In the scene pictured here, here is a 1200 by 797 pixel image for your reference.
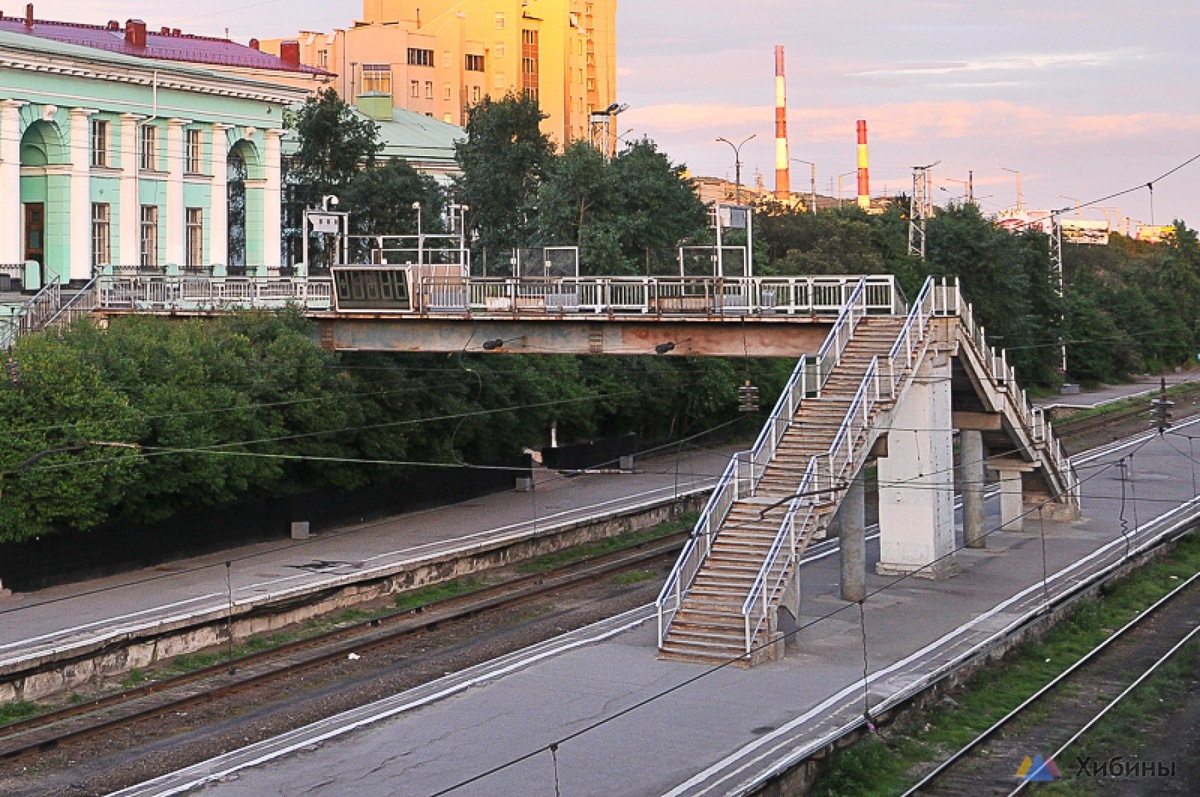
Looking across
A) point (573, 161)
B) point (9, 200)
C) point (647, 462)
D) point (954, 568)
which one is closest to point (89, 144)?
point (9, 200)

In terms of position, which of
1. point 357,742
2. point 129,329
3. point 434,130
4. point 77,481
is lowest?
point 357,742

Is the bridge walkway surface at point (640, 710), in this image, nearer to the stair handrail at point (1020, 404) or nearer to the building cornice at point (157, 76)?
the stair handrail at point (1020, 404)

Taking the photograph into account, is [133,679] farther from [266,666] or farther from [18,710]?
[18,710]

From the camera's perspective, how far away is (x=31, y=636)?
28.7m

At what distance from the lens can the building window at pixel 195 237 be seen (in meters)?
61.7

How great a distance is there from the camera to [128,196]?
A: 57531mm

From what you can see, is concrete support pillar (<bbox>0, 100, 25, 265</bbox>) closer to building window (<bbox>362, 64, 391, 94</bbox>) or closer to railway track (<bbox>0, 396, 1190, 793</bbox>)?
railway track (<bbox>0, 396, 1190, 793</bbox>)

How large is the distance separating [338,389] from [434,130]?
177ft

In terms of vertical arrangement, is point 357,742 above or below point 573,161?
below

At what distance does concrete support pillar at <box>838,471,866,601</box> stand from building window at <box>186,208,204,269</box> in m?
36.2

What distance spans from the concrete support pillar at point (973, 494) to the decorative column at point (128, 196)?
32.0 metres

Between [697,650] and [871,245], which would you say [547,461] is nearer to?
[697,650]

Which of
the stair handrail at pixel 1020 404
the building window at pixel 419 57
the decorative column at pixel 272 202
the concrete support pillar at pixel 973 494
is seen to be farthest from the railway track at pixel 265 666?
the building window at pixel 419 57

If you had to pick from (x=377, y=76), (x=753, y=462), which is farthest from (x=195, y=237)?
(x=377, y=76)
